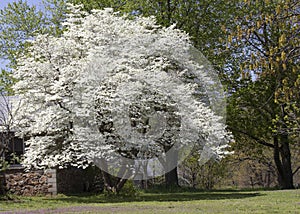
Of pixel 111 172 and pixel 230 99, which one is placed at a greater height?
pixel 230 99

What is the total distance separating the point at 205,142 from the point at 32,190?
671 centimetres

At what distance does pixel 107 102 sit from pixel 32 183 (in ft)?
18.3

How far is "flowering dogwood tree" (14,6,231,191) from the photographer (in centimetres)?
1512

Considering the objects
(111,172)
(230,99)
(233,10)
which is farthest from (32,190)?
(233,10)

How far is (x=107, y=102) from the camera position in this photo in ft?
49.4

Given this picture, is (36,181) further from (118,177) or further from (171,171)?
(171,171)

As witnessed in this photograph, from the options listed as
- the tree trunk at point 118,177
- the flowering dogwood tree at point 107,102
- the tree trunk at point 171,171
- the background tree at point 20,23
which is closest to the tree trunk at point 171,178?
the tree trunk at point 171,171

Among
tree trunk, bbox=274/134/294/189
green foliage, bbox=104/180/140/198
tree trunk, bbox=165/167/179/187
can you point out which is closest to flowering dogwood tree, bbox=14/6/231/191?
green foliage, bbox=104/180/140/198

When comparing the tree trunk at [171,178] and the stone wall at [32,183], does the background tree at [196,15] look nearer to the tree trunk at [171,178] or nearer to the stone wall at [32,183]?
the tree trunk at [171,178]

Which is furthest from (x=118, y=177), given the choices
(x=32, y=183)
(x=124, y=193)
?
(x=32, y=183)

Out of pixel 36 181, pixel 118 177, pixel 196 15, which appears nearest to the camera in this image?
pixel 118 177

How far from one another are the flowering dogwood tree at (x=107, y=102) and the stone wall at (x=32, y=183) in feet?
6.75

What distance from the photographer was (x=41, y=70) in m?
15.8

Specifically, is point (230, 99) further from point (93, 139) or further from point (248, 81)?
point (93, 139)
